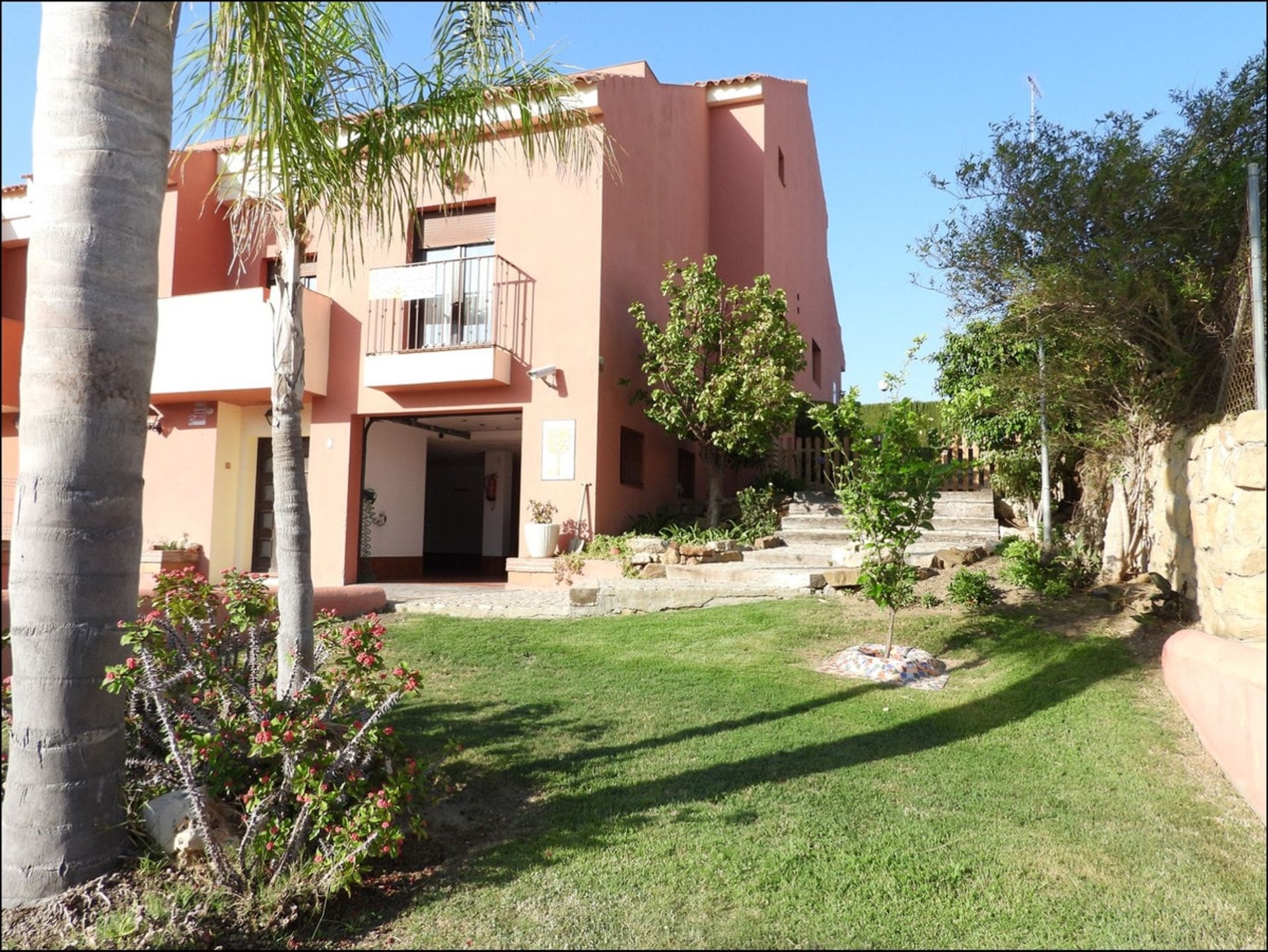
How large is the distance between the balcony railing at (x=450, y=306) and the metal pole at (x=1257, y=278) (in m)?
8.94

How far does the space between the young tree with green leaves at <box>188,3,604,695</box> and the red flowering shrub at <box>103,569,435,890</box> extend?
499mm

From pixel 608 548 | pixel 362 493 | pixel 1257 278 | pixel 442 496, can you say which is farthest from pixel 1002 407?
pixel 442 496

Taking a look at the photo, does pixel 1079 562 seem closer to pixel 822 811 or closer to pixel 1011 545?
pixel 1011 545

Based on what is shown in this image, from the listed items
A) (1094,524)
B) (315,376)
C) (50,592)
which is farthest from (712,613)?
(315,376)

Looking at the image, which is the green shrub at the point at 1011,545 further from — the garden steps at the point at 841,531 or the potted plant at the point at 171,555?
the potted plant at the point at 171,555

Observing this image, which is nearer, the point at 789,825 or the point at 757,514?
the point at 789,825

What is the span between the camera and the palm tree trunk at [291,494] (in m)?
4.68

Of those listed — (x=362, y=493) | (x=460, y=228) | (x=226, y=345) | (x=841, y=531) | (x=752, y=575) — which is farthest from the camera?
(x=362, y=493)

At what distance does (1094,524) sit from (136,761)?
8.84m

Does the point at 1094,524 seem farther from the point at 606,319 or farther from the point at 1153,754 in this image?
the point at 606,319

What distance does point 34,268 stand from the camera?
3.33 m

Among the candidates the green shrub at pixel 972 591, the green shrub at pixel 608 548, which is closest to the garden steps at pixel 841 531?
the green shrub at pixel 972 591

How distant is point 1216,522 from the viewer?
5.29m

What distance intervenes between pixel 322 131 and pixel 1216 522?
586 centimetres
